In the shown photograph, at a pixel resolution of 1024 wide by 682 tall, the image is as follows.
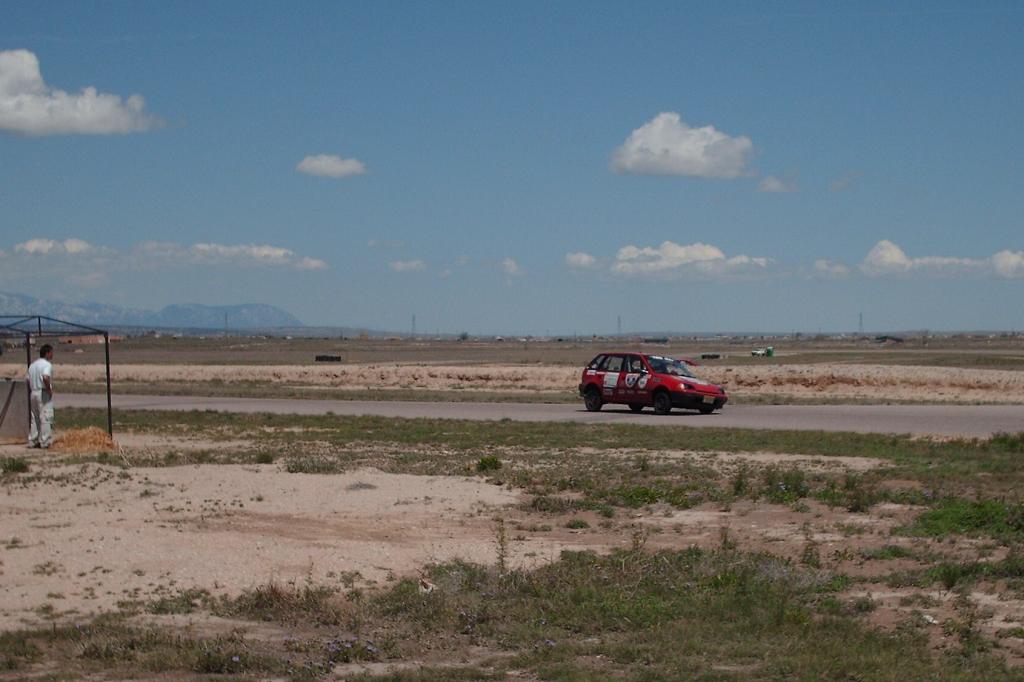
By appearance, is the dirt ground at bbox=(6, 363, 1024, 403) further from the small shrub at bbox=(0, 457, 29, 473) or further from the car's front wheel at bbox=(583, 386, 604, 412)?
the small shrub at bbox=(0, 457, 29, 473)

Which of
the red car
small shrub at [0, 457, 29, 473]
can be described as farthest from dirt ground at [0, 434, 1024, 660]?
the red car

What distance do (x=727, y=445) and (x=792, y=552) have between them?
414 inches

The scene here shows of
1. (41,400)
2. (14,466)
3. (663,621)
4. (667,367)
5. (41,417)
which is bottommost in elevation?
(663,621)

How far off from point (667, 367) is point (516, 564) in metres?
22.1

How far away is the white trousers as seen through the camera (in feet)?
72.4

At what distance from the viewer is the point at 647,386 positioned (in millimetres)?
32156

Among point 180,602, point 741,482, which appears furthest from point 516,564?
point 741,482

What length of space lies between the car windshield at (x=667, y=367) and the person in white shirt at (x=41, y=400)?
16344 millimetres

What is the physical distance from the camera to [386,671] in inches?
310

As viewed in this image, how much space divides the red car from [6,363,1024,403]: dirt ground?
10484mm

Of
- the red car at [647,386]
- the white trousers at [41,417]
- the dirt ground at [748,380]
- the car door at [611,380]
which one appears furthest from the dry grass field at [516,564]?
the dirt ground at [748,380]

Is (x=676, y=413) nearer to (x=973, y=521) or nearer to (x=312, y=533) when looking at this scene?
(x=973, y=521)

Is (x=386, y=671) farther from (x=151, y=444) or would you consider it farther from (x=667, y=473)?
(x=151, y=444)

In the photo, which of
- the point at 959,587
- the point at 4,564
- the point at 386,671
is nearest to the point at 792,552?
the point at 959,587
